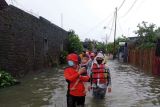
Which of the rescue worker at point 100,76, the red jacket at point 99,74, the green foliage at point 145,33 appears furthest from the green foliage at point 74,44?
the red jacket at point 99,74

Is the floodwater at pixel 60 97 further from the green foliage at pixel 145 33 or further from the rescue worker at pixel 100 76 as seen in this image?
the green foliage at pixel 145 33

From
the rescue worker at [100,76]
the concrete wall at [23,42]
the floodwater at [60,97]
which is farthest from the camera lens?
the concrete wall at [23,42]

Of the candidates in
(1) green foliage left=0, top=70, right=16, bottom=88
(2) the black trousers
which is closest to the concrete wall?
(1) green foliage left=0, top=70, right=16, bottom=88

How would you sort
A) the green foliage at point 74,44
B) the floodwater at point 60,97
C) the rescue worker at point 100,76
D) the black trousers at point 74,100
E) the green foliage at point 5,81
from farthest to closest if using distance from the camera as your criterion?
the green foliage at point 74,44 < the green foliage at point 5,81 < the rescue worker at point 100,76 < the floodwater at point 60,97 < the black trousers at point 74,100

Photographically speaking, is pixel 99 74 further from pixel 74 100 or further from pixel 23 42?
pixel 23 42

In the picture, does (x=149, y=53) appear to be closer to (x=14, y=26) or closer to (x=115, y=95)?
(x=14, y=26)

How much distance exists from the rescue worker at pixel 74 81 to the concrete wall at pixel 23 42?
9.67 metres

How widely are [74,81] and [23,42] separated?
13.8 meters

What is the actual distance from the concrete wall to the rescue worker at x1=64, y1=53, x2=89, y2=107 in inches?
381

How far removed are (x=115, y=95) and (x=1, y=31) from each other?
6766 millimetres

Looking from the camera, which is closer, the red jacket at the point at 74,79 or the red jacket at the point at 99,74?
the red jacket at the point at 74,79

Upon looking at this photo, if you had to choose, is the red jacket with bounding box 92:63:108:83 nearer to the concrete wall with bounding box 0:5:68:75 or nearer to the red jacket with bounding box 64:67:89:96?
the red jacket with bounding box 64:67:89:96

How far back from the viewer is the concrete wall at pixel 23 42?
1889 cm

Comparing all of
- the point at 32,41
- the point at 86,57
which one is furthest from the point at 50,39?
the point at 86,57
